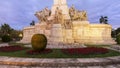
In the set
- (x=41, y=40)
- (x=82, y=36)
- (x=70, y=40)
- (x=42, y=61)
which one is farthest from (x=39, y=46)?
(x=82, y=36)

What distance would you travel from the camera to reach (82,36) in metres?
27.2

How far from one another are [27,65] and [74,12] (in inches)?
828

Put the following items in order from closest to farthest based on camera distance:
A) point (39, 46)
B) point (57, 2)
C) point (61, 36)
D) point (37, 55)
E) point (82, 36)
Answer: point (37, 55) → point (39, 46) → point (61, 36) → point (82, 36) → point (57, 2)

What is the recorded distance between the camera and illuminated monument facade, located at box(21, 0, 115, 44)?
23656 mm

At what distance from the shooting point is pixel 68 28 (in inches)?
999

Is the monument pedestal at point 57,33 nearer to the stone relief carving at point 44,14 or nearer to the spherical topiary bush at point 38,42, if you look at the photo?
the stone relief carving at point 44,14

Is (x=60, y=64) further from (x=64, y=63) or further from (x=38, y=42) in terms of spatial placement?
(x=38, y=42)

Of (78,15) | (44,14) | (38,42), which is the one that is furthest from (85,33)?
(38,42)

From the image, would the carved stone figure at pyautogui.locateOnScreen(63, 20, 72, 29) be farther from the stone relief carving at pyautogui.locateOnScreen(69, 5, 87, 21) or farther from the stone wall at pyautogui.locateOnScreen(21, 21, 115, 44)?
the stone relief carving at pyautogui.locateOnScreen(69, 5, 87, 21)

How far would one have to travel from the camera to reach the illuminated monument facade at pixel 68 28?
23.7 m

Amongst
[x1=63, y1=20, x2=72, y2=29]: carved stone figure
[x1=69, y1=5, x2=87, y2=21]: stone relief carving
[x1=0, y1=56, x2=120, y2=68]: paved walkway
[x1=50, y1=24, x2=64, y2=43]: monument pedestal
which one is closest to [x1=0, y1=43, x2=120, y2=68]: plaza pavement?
[x1=0, y1=56, x2=120, y2=68]: paved walkway

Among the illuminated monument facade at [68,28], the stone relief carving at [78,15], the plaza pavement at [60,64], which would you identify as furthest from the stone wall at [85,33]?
the plaza pavement at [60,64]

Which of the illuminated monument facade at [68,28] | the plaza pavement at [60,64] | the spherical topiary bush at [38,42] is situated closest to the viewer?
the plaza pavement at [60,64]

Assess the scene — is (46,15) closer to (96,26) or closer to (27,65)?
(96,26)
